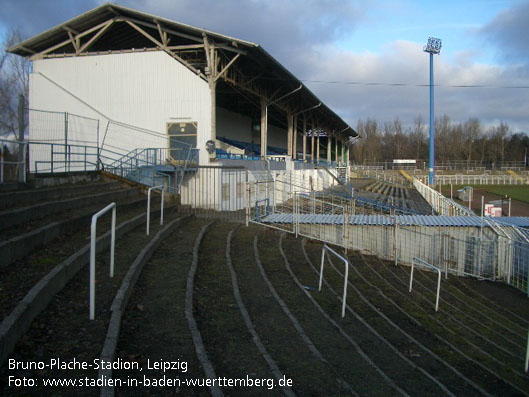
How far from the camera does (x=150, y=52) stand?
19375mm

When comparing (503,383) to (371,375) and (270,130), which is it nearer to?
(371,375)

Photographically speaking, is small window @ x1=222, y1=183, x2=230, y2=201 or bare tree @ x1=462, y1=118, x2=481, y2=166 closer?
small window @ x1=222, y1=183, x2=230, y2=201

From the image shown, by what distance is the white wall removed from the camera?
62.4 ft

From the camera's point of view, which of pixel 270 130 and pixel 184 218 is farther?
pixel 270 130

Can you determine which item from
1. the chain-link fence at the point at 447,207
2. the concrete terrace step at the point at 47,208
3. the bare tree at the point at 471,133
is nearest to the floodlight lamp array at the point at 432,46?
the chain-link fence at the point at 447,207

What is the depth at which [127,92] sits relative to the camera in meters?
20.0

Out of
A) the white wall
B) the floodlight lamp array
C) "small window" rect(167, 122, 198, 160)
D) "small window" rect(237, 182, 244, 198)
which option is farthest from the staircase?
the floodlight lamp array

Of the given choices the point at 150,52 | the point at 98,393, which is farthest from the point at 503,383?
the point at 150,52

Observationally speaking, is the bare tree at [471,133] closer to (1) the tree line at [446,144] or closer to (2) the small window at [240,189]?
(1) the tree line at [446,144]

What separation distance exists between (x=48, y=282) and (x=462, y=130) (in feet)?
357

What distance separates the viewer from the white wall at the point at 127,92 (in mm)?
19031

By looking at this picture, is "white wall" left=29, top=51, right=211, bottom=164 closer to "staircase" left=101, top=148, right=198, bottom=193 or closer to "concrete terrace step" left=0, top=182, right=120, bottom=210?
"staircase" left=101, top=148, right=198, bottom=193

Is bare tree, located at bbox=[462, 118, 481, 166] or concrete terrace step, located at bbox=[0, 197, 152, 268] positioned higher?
bare tree, located at bbox=[462, 118, 481, 166]

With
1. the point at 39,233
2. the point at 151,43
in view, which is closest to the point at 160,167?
the point at 151,43
